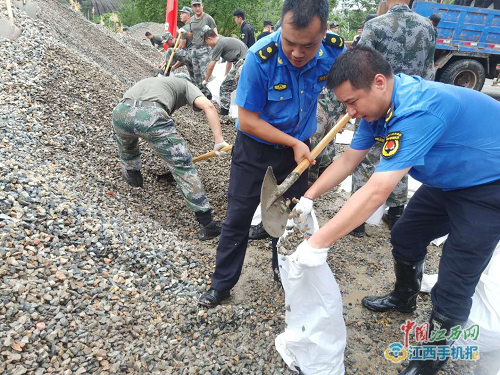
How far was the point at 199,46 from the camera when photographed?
22.5 feet

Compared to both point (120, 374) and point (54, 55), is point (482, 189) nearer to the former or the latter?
point (120, 374)

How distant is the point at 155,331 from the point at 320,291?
97cm

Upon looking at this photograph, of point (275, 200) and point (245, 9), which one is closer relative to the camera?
point (275, 200)

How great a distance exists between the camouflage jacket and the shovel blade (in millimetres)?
1662

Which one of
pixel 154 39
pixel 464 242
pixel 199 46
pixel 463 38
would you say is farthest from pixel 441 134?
pixel 154 39

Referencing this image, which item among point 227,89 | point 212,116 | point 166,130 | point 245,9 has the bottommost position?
point 245,9

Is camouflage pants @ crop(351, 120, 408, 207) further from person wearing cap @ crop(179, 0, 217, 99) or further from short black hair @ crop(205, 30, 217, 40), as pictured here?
person wearing cap @ crop(179, 0, 217, 99)

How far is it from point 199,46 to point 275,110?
5644mm

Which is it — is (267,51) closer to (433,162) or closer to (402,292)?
(433,162)

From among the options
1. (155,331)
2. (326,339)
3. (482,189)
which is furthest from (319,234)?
(155,331)

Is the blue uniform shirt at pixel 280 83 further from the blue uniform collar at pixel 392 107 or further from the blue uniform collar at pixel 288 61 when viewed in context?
the blue uniform collar at pixel 392 107

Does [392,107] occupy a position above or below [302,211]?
above

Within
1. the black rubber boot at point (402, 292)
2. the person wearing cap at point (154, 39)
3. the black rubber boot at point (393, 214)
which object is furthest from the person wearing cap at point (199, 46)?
the black rubber boot at point (402, 292)

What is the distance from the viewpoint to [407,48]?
287cm
